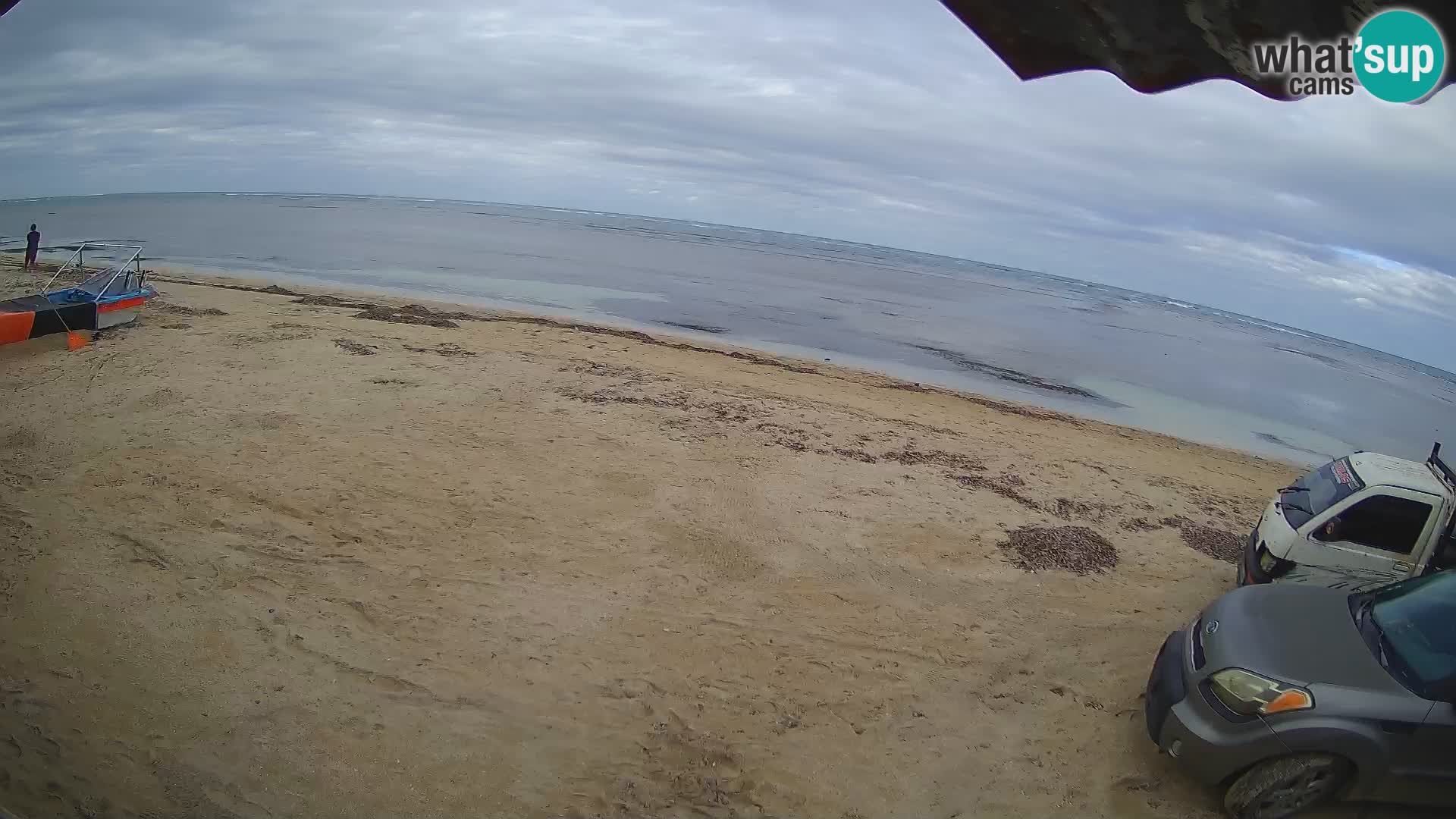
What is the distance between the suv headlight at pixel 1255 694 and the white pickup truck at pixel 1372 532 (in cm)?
288

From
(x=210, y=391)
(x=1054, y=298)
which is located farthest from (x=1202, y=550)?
(x=1054, y=298)

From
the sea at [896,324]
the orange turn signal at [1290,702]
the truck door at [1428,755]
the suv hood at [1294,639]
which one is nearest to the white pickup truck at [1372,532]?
the suv hood at [1294,639]

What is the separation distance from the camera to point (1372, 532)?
6.56 m

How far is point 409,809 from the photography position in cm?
436

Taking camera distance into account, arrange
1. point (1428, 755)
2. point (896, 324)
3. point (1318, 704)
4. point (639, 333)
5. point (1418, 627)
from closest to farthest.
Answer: point (1428, 755), point (1318, 704), point (1418, 627), point (639, 333), point (896, 324)

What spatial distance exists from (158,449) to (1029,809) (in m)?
10.0

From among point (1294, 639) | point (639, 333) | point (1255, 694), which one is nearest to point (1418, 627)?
point (1294, 639)

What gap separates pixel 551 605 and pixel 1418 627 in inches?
242

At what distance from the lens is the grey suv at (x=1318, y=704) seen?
4070 mm

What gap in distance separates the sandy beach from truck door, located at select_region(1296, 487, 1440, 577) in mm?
1425

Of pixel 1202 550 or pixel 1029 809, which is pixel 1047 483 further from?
pixel 1029 809

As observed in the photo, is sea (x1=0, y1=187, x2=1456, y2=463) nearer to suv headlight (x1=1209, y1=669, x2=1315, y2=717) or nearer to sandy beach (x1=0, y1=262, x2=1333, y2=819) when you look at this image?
sandy beach (x1=0, y1=262, x2=1333, y2=819)

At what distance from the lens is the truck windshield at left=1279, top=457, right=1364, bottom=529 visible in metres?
6.79

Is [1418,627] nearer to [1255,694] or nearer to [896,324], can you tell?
[1255,694]
